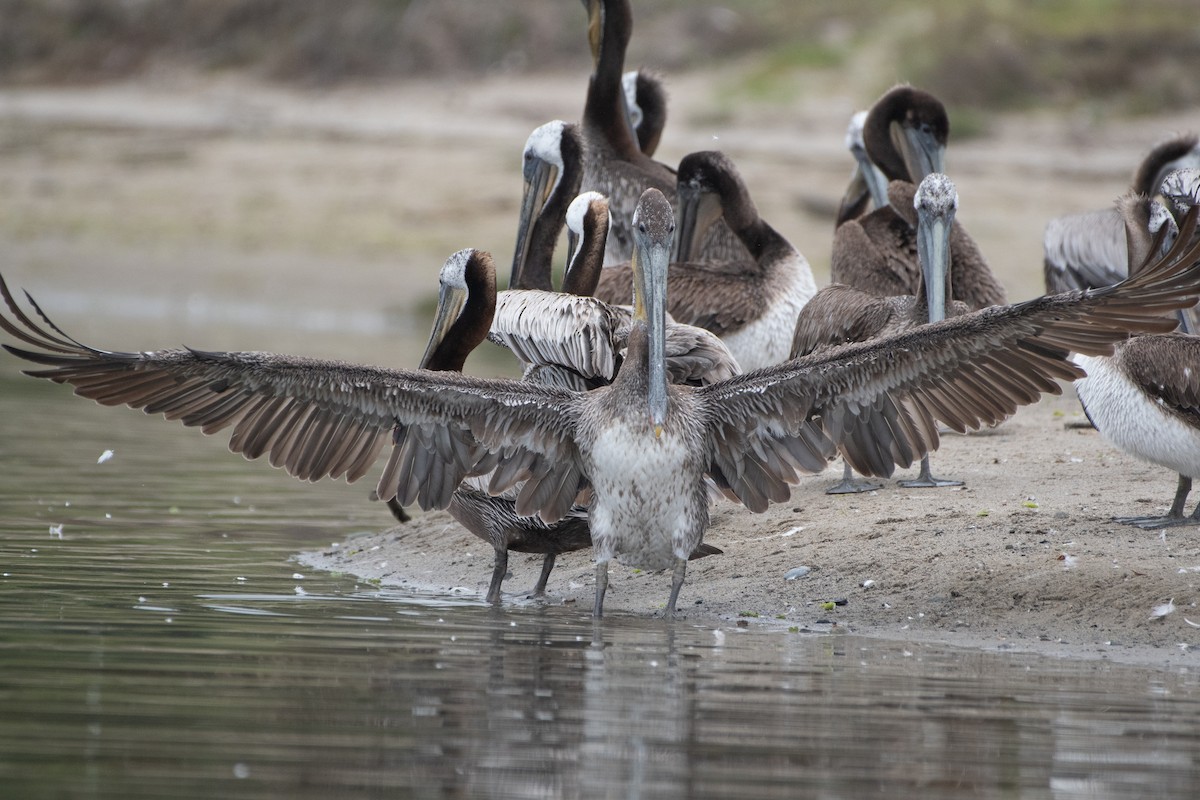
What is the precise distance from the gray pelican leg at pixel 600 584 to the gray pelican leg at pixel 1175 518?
6.73ft

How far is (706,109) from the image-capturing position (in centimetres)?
2311

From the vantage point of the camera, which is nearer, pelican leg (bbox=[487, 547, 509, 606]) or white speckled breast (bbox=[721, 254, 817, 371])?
pelican leg (bbox=[487, 547, 509, 606])

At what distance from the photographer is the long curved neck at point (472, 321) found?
7.38 m

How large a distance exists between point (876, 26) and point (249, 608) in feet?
67.3

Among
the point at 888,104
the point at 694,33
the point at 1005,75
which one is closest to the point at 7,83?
the point at 694,33

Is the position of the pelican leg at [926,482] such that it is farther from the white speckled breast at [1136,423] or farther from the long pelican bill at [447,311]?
the long pelican bill at [447,311]

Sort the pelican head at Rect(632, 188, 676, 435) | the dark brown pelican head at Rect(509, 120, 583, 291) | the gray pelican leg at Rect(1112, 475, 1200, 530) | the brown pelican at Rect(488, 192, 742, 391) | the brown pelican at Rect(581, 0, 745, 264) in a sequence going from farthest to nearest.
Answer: the brown pelican at Rect(581, 0, 745, 264)
the dark brown pelican head at Rect(509, 120, 583, 291)
the brown pelican at Rect(488, 192, 742, 391)
the gray pelican leg at Rect(1112, 475, 1200, 530)
the pelican head at Rect(632, 188, 676, 435)

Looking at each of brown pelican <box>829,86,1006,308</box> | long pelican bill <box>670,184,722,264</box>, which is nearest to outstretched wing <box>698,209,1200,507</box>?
brown pelican <box>829,86,1006,308</box>

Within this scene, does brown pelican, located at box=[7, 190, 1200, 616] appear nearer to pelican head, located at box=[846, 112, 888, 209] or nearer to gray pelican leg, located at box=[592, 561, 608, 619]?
gray pelican leg, located at box=[592, 561, 608, 619]

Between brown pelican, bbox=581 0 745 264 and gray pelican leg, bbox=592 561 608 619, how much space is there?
3488mm

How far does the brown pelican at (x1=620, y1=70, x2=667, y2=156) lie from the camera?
36.7ft

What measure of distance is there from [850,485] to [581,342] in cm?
169

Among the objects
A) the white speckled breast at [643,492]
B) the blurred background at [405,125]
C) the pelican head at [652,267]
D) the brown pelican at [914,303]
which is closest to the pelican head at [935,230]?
the brown pelican at [914,303]

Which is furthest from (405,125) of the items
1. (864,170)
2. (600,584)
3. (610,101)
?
(600,584)
